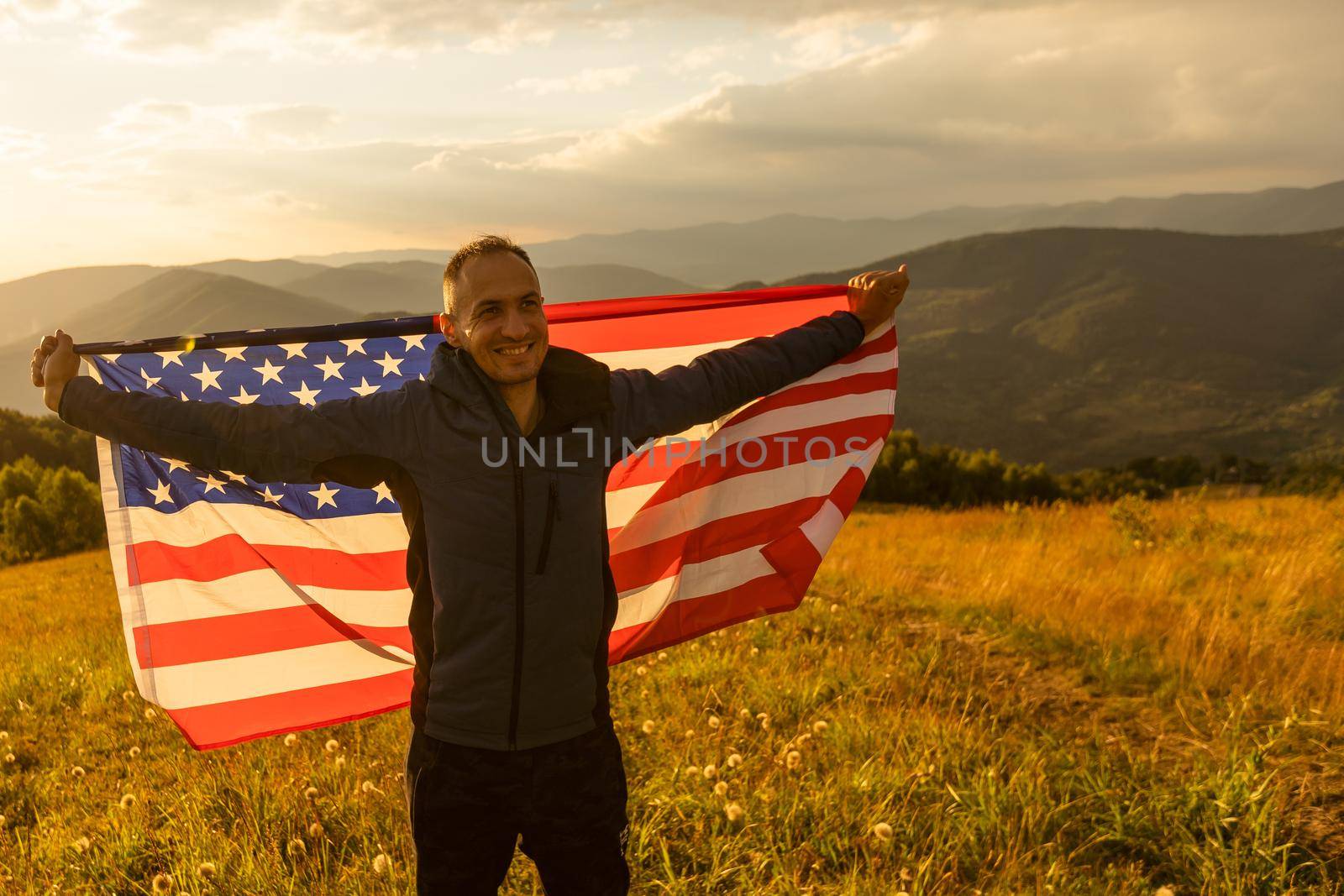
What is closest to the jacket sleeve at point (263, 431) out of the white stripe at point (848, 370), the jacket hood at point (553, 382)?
the jacket hood at point (553, 382)

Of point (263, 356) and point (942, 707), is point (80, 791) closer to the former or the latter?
point (263, 356)

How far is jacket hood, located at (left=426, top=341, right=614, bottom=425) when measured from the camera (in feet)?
8.95

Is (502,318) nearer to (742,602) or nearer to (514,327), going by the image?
(514,327)

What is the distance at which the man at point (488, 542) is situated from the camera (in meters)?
2.66

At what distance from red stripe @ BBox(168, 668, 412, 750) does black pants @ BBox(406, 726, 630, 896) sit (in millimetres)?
1308

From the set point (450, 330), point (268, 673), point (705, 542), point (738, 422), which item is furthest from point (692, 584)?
point (268, 673)

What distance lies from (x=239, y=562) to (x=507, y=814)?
2.06m

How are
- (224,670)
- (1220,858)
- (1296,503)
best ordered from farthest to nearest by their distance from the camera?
1. (1296,503)
2. (224,670)
3. (1220,858)

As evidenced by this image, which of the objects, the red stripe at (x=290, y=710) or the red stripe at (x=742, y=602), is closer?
the red stripe at (x=290, y=710)

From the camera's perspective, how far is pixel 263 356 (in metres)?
3.95

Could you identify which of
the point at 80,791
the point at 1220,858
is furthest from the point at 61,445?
the point at 1220,858

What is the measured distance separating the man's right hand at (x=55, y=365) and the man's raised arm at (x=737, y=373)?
1981 millimetres

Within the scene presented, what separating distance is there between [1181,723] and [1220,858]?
5.04 feet

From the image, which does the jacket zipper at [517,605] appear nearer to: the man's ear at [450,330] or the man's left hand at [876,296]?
the man's ear at [450,330]
